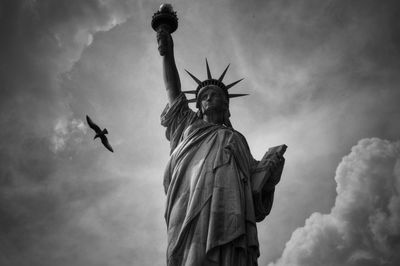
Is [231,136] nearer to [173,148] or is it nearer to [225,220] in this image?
[173,148]

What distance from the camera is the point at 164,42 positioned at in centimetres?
1238

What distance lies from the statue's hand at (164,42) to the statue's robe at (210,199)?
2.09 m

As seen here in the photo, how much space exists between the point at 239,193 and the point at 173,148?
267cm

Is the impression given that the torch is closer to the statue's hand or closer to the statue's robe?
the statue's hand

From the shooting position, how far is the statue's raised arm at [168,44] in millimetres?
11836

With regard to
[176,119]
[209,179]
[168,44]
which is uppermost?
[168,44]

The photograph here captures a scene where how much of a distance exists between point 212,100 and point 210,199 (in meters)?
3.62

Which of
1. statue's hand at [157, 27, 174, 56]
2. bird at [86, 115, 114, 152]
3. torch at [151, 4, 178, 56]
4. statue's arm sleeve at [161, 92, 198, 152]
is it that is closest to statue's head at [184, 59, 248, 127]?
statue's arm sleeve at [161, 92, 198, 152]

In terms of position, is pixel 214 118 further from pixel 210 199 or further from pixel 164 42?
pixel 210 199

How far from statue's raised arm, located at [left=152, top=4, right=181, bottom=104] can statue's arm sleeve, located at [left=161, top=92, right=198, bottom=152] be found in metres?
0.22

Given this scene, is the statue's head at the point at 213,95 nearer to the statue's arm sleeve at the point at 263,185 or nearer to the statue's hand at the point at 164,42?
the statue's hand at the point at 164,42

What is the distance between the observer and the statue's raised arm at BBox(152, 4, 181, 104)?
38.8 ft

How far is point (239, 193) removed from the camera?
29.7 ft

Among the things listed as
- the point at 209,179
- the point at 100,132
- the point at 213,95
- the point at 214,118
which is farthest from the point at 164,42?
the point at 209,179
